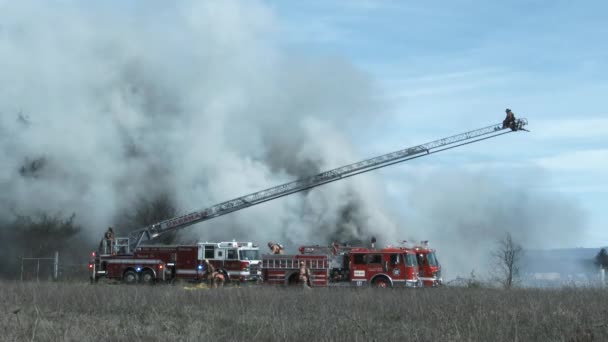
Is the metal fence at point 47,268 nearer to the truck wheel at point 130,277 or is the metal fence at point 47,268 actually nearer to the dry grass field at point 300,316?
the truck wheel at point 130,277

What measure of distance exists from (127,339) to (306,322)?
374 centimetres

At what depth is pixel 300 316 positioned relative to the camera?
15859 mm

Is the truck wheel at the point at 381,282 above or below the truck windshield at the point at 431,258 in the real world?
below

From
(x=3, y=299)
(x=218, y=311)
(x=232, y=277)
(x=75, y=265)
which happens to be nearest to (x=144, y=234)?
(x=75, y=265)

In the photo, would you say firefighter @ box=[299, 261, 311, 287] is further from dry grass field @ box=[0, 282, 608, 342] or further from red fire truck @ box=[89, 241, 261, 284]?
red fire truck @ box=[89, 241, 261, 284]

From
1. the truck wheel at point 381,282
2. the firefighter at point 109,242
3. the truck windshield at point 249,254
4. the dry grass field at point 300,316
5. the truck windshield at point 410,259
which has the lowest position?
the dry grass field at point 300,316

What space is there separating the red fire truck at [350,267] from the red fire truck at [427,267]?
1.13 ft

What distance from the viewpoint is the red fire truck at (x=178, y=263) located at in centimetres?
3281

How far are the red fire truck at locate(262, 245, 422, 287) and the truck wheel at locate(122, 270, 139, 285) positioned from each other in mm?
6494

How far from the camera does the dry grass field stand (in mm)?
12547

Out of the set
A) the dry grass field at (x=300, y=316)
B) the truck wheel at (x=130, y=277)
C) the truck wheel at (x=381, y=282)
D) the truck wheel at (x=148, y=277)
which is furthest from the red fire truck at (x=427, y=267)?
the truck wheel at (x=130, y=277)

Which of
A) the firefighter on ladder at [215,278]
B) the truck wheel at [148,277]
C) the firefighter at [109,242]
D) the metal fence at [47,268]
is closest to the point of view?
the firefighter on ladder at [215,278]

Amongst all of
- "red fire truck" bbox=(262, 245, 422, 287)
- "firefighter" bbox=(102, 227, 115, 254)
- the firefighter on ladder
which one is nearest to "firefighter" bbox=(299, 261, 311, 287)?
"red fire truck" bbox=(262, 245, 422, 287)

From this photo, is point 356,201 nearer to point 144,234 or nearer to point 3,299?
point 144,234
